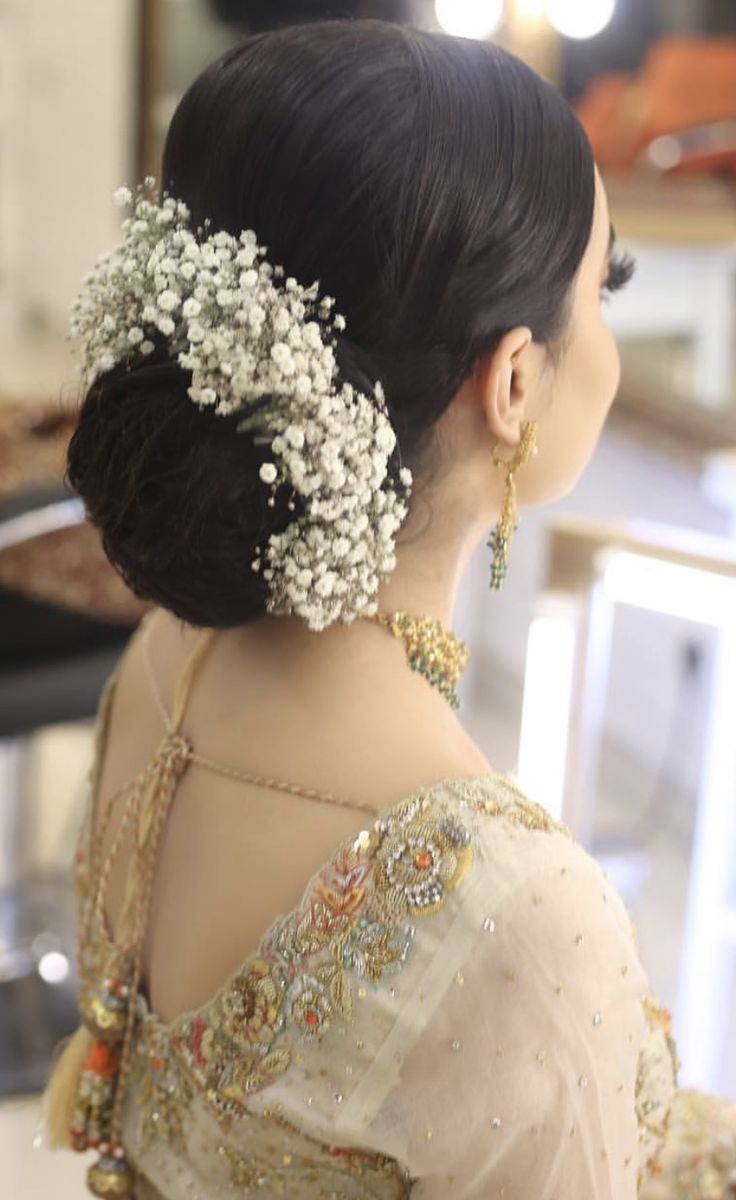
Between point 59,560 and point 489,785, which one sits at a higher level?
point 489,785

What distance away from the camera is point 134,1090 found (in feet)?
3.08

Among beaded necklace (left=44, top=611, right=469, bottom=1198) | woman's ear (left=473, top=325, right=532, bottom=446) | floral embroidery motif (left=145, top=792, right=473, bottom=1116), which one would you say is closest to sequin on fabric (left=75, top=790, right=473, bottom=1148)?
floral embroidery motif (left=145, top=792, right=473, bottom=1116)

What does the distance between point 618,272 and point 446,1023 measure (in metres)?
0.52

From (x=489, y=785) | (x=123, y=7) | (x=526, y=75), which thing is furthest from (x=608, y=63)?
(x=489, y=785)

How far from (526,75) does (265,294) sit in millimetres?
205

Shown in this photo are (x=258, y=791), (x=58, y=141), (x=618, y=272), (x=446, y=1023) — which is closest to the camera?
(x=446, y=1023)

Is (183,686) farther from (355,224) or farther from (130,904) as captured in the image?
(355,224)

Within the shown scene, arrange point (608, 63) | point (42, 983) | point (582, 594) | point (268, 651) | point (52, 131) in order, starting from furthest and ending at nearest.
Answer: point (52, 131) < point (608, 63) < point (42, 983) < point (582, 594) < point (268, 651)

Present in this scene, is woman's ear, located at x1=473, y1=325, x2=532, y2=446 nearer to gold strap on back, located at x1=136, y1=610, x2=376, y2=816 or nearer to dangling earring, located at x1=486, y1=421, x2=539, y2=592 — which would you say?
dangling earring, located at x1=486, y1=421, x2=539, y2=592

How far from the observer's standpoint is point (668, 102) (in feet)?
10.1

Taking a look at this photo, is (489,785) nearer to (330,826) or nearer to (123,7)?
(330,826)

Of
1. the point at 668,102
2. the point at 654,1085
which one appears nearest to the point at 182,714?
the point at 654,1085

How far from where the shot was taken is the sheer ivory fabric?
28.8 inches

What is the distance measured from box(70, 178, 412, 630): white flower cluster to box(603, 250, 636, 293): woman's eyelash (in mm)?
246
